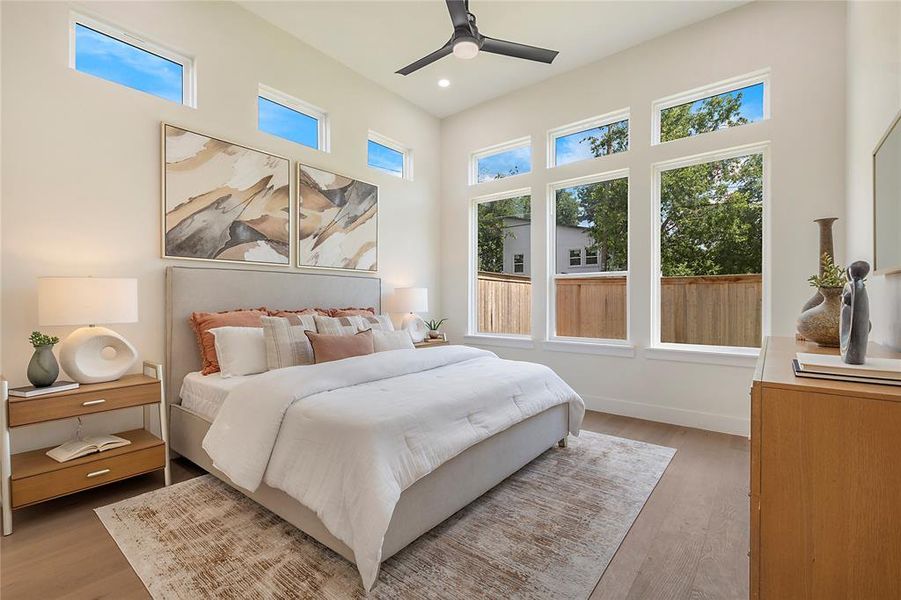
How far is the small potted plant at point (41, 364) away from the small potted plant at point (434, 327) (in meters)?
3.30

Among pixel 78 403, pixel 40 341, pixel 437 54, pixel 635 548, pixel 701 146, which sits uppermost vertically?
pixel 437 54

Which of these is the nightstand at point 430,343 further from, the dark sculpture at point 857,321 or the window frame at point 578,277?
the dark sculpture at point 857,321

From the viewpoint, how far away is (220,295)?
3.28 meters

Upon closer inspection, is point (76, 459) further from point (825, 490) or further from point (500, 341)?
point (500, 341)

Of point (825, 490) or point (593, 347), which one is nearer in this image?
point (825, 490)

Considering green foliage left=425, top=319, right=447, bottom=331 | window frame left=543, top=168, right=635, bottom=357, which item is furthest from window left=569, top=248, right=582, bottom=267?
green foliage left=425, top=319, right=447, bottom=331

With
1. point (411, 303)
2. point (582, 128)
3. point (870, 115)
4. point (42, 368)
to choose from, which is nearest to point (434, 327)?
point (411, 303)

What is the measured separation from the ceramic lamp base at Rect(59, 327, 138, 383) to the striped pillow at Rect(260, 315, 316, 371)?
2.57 feet

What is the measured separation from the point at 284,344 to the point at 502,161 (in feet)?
11.6

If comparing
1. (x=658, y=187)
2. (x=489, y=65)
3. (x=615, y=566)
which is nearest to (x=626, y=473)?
(x=615, y=566)

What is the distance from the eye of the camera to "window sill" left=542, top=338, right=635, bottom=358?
409cm

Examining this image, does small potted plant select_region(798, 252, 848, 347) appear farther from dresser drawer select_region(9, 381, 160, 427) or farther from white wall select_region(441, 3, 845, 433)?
dresser drawer select_region(9, 381, 160, 427)

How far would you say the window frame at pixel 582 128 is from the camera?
163 inches

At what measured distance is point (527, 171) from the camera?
487cm
